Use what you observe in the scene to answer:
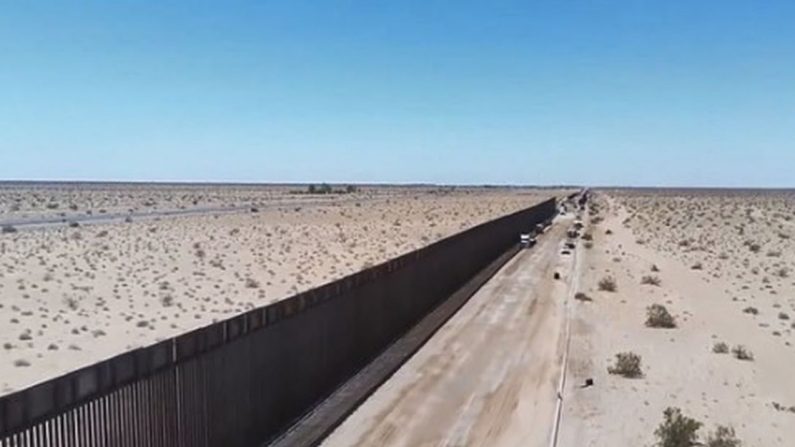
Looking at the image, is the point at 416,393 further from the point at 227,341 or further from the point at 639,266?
the point at 639,266

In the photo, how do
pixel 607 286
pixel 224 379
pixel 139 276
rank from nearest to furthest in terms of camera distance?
pixel 224 379 → pixel 607 286 → pixel 139 276

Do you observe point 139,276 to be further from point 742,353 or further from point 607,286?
point 742,353

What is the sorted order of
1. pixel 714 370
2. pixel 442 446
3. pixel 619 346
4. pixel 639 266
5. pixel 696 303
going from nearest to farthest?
pixel 442 446 < pixel 714 370 < pixel 619 346 < pixel 696 303 < pixel 639 266

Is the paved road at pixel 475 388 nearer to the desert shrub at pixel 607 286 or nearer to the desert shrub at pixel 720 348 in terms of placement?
the desert shrub at pixel 720 348

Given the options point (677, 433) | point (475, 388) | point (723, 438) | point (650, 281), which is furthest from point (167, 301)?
point (650, 281)

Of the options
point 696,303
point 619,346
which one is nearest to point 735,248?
point 696,303

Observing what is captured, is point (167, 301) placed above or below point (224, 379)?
below

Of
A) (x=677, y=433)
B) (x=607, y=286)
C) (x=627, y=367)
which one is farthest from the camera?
(x=607, y=286)

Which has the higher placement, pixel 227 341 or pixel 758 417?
pixel 227 341
